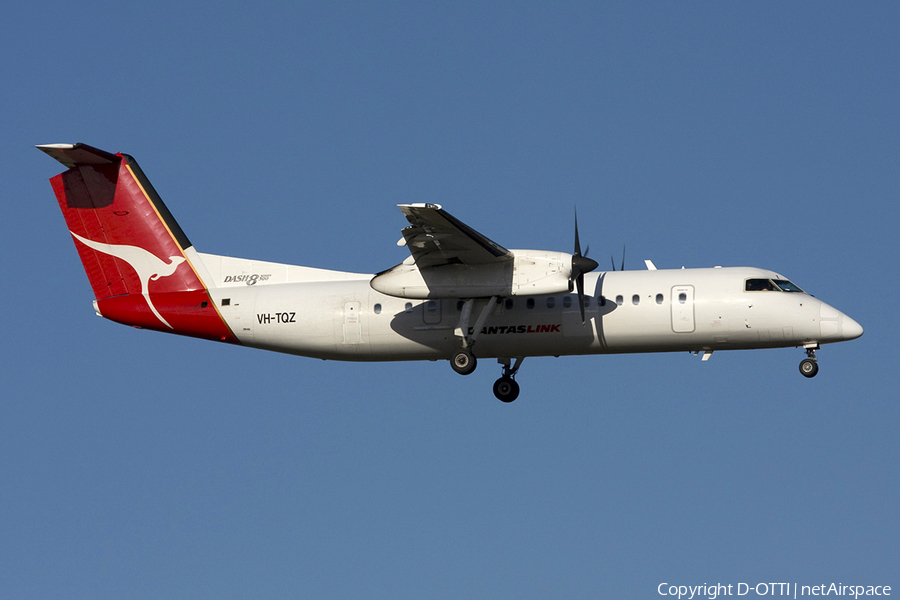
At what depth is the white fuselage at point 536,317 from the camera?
Result: 1967 centimetres

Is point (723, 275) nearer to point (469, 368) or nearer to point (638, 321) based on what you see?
point (638, 321)

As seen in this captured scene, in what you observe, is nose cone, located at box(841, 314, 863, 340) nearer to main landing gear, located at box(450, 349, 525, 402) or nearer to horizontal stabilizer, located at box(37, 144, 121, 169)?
main landing gear, located at box(450, 349, 525, 402)

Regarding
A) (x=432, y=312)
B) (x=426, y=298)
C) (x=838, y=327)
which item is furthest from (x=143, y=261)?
(x=838, y=327)

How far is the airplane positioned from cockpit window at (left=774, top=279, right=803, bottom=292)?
27mm

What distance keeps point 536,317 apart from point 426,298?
2.24 meters

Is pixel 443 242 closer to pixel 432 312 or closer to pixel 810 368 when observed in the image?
pixel 432 312

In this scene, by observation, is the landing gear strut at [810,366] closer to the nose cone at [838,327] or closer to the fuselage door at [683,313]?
the nose cone at [838,327]

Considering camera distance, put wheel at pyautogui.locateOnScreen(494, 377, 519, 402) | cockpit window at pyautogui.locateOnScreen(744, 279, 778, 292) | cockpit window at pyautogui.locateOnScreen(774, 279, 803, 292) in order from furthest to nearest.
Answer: wheel at pyautogui.locateOnScreen(494, 377, 519, 402) → cockpit window at pyautogui.locateOnScreen(774, 279, 803, 292) → cockpit window at pyautogui.locateOnScreen(744, 279, 778, 292)

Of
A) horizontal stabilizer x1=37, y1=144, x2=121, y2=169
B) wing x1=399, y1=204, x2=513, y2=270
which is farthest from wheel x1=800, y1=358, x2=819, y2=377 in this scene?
horizontal stabilizer x1=37, y1=144, x2=121, y2=169

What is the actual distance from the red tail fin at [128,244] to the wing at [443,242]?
504 centimetres

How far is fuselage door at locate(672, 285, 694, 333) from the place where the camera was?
19.7 metres

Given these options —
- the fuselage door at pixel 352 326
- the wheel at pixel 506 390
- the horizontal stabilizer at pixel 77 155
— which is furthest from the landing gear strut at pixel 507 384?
the horizontal stabilizer at pixel 77 155

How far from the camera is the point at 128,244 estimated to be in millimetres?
22359

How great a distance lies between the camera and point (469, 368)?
20.3m
